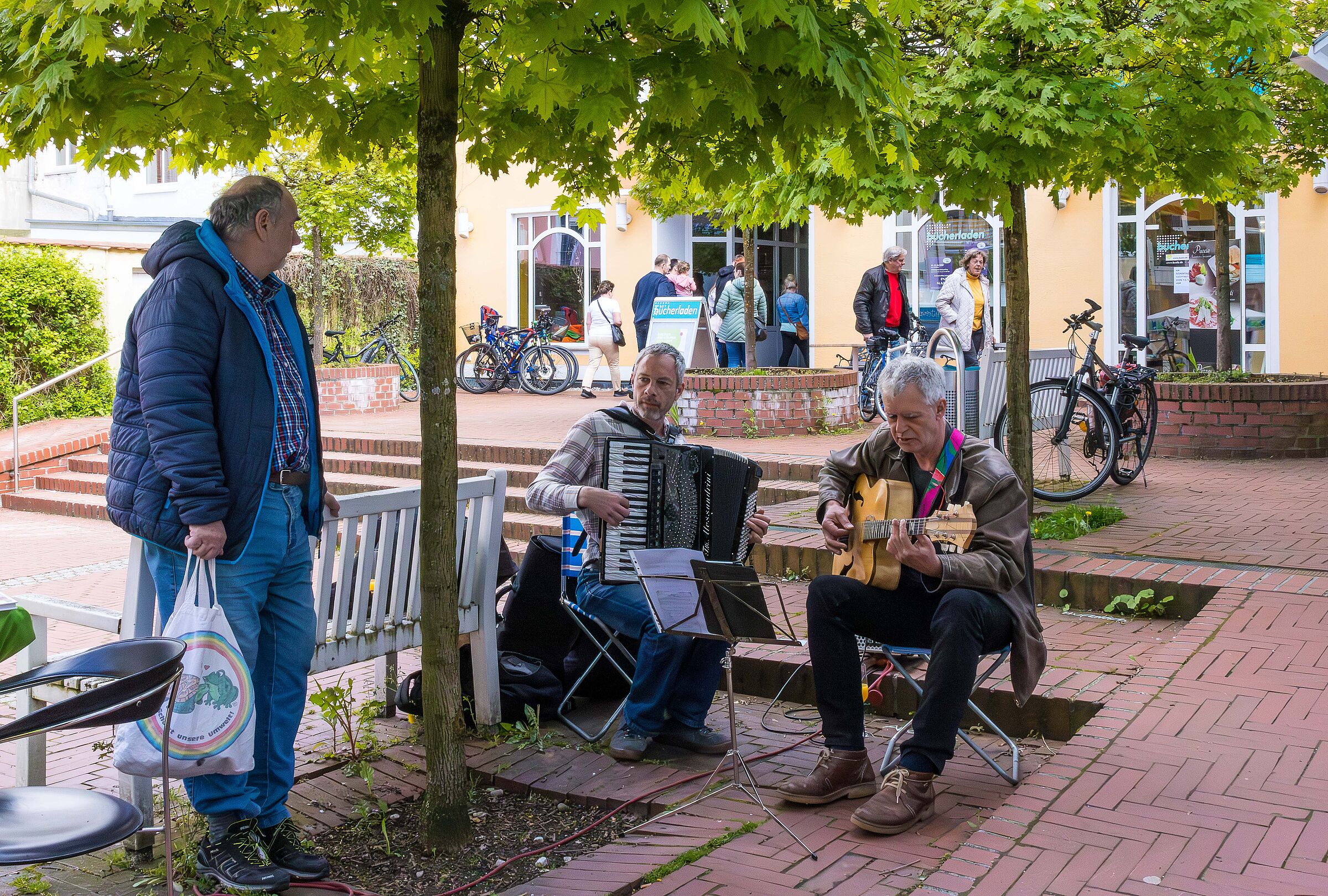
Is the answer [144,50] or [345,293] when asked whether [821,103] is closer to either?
[144,50]

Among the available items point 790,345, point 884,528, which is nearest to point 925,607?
point 884,528

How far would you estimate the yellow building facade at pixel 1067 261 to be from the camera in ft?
47.2

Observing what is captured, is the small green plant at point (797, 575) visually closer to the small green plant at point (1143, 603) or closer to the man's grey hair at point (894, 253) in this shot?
the small green plant at point (1143, 603)

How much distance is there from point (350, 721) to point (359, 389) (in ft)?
35.0

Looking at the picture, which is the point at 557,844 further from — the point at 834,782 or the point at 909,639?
the point at 909,639

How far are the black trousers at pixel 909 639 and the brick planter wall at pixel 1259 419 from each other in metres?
7.00

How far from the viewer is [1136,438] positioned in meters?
8.65

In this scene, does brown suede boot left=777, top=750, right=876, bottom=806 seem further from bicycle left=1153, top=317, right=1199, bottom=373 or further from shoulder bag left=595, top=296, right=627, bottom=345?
shoulder bag left=595, top=296, right=627, bottom=345

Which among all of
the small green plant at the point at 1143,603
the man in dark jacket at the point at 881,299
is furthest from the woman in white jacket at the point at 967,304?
the small green plant at the point at 1143,603

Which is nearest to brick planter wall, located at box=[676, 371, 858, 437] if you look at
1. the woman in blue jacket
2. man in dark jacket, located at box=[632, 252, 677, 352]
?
man in dark jacket, located at box=[632, 252, 677, 352]

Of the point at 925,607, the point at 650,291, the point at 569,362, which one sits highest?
the point at 650,291

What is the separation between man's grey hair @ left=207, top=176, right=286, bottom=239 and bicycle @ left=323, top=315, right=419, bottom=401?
12.4 meters

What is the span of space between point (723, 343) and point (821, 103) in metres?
13.0

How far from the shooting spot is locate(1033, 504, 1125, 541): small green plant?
23.0 feet
